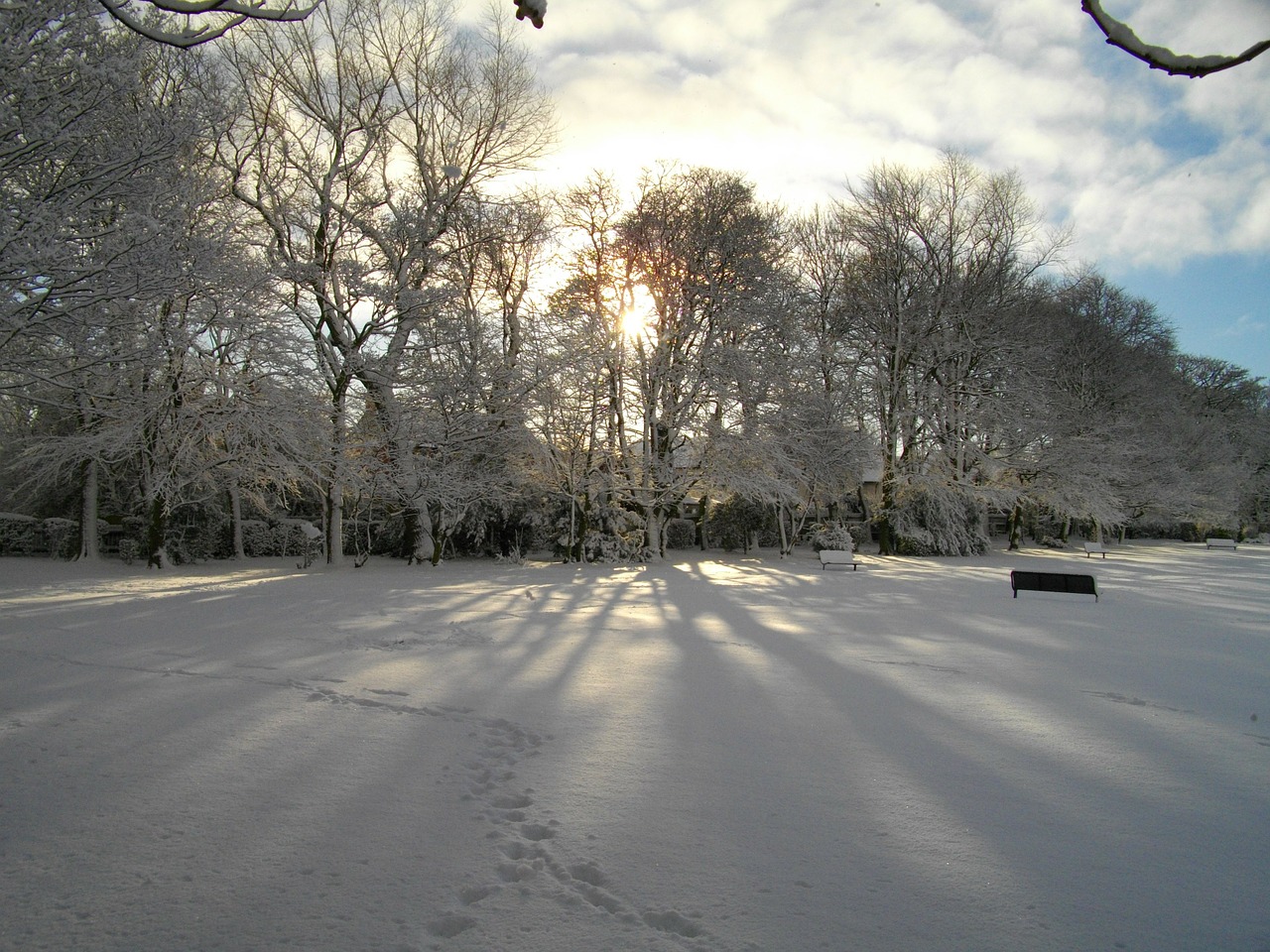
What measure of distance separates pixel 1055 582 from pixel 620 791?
520 inches

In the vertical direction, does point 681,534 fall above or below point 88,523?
below

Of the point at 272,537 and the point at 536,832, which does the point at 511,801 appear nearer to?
the point at 536,832

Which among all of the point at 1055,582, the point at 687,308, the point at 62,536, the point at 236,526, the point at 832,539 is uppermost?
the point at 687,308

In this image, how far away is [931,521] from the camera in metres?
29.2

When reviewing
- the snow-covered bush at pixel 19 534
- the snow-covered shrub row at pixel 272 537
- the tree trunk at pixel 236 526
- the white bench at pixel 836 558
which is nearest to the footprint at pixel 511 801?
the white bench at pixel 836 558

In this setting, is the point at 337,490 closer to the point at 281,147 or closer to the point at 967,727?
the point at 281,147

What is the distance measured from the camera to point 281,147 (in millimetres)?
19547

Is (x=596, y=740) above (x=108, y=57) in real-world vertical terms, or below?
below

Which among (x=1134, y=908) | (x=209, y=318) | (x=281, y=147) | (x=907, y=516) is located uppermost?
(x=281, y=147)

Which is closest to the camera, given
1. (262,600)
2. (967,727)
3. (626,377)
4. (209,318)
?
(967,727)

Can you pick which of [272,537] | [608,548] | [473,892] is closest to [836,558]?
[608,548]

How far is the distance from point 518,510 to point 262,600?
12.3 metres

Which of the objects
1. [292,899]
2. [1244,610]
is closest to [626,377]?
[1244,610]

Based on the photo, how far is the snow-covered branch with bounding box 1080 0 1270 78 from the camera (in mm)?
2320
